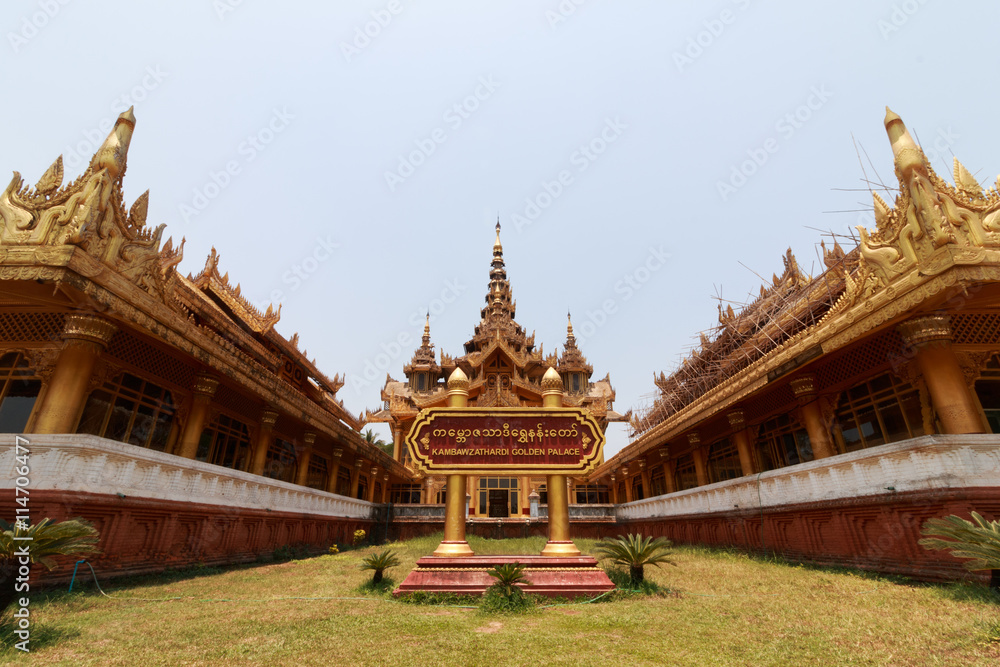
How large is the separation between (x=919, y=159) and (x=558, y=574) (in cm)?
1074

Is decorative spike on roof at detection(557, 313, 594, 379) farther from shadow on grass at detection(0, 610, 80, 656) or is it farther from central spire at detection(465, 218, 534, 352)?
shadow on grass at detection(0, 610, 80, 656)

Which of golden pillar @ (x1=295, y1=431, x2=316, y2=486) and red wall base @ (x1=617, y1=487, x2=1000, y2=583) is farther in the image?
golden pillar @ (x1=295, y1=431, x2=316, y2=486)

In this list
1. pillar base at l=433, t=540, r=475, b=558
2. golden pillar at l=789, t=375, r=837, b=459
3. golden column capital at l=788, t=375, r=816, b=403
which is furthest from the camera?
golden column capital at l=788, t=375, r=816, b=403

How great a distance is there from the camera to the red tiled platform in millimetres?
7332

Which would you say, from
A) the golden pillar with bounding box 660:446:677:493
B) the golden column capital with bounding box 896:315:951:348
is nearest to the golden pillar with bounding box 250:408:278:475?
the golden pillar with bounding box 660:446:677:493

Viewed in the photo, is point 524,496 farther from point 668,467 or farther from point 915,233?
point 915,233

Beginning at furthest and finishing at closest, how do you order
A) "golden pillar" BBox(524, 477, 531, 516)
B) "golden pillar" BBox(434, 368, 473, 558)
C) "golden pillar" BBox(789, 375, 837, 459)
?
"golden pillar" BBox(524, 477, 531, 516)
"golden pillar" BBox(789, 375, 837, 459)
"golden pillar" BBox(434, 368, 473, 558)

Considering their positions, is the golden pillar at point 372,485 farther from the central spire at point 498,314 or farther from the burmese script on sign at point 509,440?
the burmese script on sign at point 509,440

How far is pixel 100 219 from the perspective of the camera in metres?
9.51

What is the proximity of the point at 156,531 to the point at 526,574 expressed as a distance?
8.21 m

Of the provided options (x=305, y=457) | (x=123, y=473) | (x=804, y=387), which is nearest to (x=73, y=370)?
(x=123, y=473)

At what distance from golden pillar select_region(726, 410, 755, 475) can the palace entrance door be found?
17.2 meters

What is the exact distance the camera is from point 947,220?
872 centimetres

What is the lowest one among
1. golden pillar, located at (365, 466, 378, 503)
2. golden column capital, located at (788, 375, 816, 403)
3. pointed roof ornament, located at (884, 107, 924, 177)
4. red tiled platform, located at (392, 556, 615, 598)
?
red tiled platform, located at (392, 556, 615, 598)
